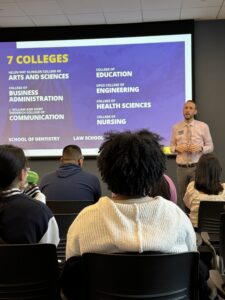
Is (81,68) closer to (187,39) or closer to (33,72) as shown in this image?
(33,72)

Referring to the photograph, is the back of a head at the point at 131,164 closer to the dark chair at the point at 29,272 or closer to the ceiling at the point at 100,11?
the dark chair at the point at 29,272

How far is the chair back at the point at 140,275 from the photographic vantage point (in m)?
1.32

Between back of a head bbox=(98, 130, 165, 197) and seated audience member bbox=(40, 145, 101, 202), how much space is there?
Result: 171 cm

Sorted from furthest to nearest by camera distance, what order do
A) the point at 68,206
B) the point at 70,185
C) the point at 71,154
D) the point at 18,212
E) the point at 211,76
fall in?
the point at 211,76 < the point at 71,154 < the point at 70,185 < the point at 68,206 < the point at 18,212

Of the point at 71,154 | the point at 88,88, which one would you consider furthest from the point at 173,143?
the point at 71,154

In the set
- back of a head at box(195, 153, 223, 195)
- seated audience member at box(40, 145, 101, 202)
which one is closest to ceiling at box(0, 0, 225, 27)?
seated audience member at box(40, 145, 101, 202)

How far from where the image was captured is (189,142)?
534 centimetres

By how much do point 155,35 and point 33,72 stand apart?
6.17 ft

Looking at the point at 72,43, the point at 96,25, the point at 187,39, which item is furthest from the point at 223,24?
the point at 72,43

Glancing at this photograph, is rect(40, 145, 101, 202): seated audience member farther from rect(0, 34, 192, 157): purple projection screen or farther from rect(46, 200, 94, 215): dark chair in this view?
rect(0, 34, 192, 157): purple projection screen

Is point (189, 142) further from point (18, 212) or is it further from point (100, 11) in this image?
point (18, 212)

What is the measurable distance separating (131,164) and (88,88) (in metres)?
4.71

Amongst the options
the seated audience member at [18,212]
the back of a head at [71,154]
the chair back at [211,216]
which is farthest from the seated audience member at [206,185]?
the seated audience member at [18,212]

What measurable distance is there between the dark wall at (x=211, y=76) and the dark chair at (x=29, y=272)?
4263 millimetres
